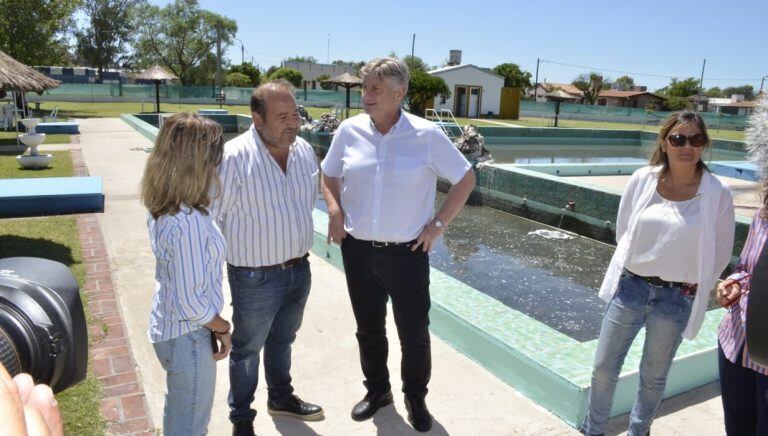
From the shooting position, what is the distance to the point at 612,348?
7.88 ft

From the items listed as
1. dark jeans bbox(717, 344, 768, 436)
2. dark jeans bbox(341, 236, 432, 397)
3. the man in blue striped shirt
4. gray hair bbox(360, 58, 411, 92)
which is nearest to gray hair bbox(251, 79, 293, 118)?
the man in blue striped shirt

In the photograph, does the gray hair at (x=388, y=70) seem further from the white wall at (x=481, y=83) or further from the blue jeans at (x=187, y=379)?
the white wall at (x=481, y=83)

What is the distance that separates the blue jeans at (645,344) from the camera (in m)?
2.28

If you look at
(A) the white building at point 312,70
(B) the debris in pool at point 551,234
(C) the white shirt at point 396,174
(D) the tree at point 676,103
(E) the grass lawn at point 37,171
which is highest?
(A) the white building at point 312,70

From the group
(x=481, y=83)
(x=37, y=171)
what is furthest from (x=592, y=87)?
(x=37, y=171)

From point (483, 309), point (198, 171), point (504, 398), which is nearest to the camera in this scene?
point (198, 171)

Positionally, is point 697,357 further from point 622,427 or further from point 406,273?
point 406,273

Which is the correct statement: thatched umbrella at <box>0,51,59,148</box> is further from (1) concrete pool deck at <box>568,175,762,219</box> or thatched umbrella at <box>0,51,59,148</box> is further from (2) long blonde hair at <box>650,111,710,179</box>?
(1) concrete pool deck at <box>568,175,762,219</box>

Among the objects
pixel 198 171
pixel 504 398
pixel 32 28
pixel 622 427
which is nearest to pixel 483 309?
pixel 504 398

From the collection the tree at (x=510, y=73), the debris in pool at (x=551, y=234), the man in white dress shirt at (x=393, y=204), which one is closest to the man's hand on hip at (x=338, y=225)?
the man in white dress shirt at (x=393, y=204)

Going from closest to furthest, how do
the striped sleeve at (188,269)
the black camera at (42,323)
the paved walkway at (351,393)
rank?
the black camera at (42,323), the striped sleeve at (188,269), the paved walkway at (351,393)

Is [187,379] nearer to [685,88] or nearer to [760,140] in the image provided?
[760,140]

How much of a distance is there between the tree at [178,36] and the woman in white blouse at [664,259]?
173ft

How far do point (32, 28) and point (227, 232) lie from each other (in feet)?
78.7
